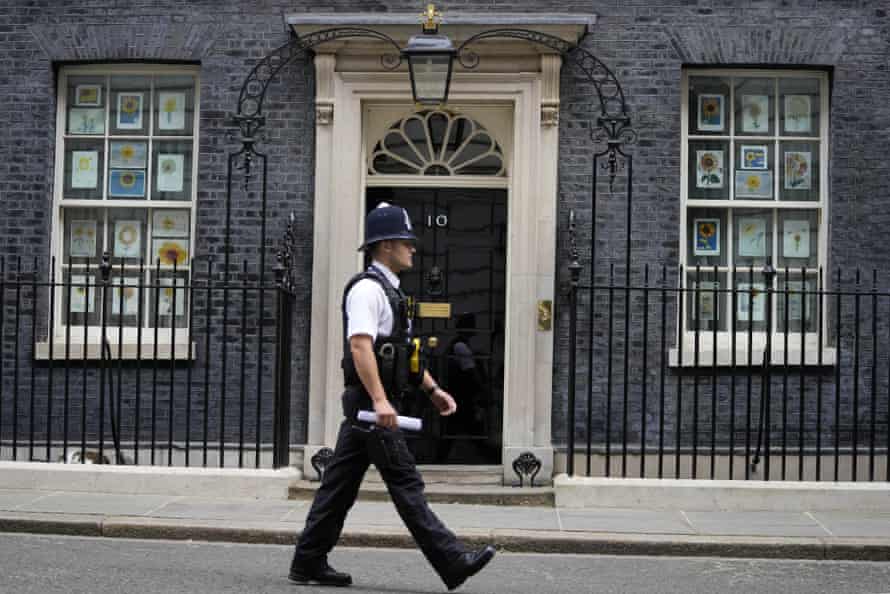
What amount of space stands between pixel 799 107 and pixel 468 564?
6480 mm

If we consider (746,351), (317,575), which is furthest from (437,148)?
(317,575)

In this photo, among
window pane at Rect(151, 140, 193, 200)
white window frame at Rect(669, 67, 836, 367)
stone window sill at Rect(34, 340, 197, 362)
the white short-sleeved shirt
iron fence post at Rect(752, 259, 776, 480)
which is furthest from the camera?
window pane at Rect(151, 140, 193, 200)

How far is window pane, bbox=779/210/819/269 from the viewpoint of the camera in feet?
37.6

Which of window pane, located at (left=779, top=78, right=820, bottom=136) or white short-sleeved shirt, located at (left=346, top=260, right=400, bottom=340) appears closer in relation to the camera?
white short-sleeved shirt, located at (left=346, top=260, right=400, bottom=340)

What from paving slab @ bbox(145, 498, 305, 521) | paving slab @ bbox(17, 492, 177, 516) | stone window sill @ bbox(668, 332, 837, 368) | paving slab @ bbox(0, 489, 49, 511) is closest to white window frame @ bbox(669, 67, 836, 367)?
stone window sill @ bbox(668, 332, 837, 368)

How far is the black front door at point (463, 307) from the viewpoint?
1131 centimetres

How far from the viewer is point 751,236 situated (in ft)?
37.7

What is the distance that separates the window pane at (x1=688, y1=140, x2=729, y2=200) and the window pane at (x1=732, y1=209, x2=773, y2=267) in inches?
9.4

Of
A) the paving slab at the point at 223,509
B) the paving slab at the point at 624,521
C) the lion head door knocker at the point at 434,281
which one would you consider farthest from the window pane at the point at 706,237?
the paving slab at the point at 223,509

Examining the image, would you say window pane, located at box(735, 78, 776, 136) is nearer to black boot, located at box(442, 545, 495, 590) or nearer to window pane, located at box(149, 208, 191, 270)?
→ window pane, located at box(149, 208, 191, 270)

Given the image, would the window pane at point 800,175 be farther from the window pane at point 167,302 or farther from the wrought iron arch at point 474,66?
the window pane at point 167,302

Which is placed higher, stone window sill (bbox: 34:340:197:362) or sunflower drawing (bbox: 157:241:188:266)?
sunflower drawing (bbox: 157:241:188:266)

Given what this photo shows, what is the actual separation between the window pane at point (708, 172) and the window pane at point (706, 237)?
0.16m

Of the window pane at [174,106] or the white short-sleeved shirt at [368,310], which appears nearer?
the white short-sleeved shirt at [368,310]
